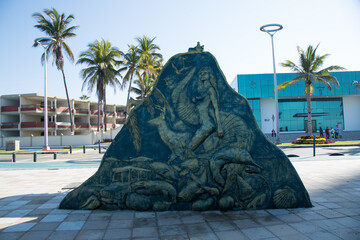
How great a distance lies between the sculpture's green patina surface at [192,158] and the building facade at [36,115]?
26523 mm

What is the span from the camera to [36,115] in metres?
36.8

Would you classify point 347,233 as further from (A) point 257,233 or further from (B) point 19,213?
(B) point 19,213

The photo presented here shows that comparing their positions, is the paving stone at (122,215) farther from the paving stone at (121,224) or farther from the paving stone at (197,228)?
the paving stone at (197,228)

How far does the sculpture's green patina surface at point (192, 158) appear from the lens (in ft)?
15.8

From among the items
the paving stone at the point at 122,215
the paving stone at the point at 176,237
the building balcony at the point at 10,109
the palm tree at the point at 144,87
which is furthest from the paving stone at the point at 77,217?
the building balcony at the point at 10,109

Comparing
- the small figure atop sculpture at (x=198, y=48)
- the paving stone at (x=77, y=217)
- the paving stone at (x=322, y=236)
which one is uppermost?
the small figure atop sculpture at (x=198, y=48)

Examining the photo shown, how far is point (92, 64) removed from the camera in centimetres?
2898

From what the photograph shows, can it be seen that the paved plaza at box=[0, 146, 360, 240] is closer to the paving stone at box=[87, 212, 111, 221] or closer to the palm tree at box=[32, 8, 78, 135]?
the paving stone at box=[87, 212, 111, 221]

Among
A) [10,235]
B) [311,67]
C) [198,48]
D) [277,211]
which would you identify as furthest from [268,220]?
[311,67]

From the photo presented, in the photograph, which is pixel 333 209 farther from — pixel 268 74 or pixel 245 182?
pixel 268 74

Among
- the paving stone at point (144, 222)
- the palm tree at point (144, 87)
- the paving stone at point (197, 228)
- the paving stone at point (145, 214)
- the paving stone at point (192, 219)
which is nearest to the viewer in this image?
the paving stone at point (197, 228)

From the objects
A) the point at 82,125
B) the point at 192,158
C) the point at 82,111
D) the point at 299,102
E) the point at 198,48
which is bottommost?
the point at 192,158

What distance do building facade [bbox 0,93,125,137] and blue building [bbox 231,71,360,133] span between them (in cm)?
2391

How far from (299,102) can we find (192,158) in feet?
142
